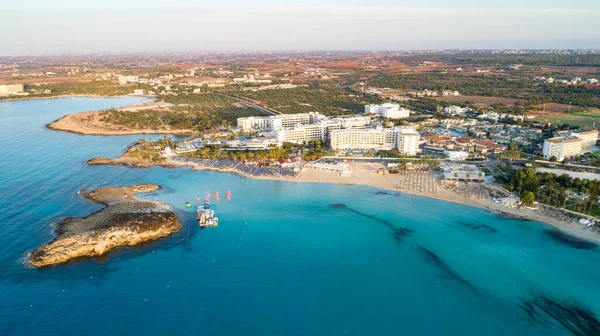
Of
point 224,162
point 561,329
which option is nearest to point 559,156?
point 561,329

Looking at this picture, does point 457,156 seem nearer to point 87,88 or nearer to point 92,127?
point 92,127

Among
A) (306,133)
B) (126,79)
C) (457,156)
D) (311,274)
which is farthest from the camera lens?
(126,79)

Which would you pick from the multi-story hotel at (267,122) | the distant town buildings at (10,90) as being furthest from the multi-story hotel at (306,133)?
the distant town buildings at (10,90)

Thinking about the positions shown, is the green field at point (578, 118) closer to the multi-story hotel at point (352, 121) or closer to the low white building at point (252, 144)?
the multi-story hotel at point (352, 121)

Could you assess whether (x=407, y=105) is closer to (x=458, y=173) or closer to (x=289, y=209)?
(x=458, y=173)

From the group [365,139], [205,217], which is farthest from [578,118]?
[205,217]

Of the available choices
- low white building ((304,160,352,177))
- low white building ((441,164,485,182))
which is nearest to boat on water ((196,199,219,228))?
low white building ((304,160,352,177))

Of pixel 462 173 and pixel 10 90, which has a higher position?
pixel 10 90

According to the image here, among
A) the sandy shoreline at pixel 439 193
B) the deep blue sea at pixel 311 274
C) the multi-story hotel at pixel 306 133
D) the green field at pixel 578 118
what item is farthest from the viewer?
the green field at pixel 578 118

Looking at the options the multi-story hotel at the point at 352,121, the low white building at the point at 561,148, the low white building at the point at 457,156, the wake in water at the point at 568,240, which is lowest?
the wake in water at the point at 568,240
